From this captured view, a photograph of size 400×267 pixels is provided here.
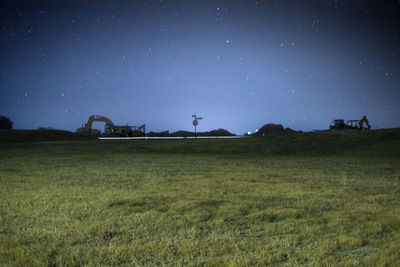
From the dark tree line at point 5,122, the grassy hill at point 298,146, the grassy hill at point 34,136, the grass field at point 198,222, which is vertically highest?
the dark tree line at point 5,122

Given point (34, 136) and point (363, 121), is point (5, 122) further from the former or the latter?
point (363, 121)

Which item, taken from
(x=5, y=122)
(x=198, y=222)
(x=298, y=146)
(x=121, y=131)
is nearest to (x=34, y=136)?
(x=121, y=131)

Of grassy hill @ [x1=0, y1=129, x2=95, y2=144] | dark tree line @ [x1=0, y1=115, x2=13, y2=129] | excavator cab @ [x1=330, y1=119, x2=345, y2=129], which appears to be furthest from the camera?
dark tree line @ [x1=0, y1=115, x2=13, y2=129]

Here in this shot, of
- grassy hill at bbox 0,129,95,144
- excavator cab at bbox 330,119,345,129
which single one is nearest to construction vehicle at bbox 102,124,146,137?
grassy hill at bbox 0,129,95,144

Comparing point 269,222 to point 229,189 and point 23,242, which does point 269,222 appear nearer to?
point 229,189

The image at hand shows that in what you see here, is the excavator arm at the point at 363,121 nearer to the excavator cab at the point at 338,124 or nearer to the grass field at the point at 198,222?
the excavator cab at the point at 338,124

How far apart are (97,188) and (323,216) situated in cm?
610

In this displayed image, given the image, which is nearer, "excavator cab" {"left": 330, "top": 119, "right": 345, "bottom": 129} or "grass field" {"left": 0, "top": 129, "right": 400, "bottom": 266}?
"grass field" {"left": 0, "top": 129, "right": 400, "bottom": 266}

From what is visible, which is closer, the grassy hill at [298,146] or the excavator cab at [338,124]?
the grassy hill at [298,146]

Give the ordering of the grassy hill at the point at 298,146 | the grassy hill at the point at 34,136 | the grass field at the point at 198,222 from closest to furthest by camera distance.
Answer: the grass field at the point at 198,222 < the grassy hill at the point at 298,146 < the grassy hill at the point at 34,136

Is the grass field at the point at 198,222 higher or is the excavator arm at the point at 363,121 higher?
the excavator arm at the point at 363,121

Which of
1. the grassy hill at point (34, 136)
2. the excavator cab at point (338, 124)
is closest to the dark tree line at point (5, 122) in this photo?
the grassy hill at point (34, 136)

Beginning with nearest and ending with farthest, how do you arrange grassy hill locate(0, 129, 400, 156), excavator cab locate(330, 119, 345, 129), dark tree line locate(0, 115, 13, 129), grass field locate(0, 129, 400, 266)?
grass field locate(0, 129, 400, 266) < grassy hill locate(0, 129, 400, 156) < excavator cab locate(330, 119, 345, 129) < dark tree line locate(0, 115, 13, 129)

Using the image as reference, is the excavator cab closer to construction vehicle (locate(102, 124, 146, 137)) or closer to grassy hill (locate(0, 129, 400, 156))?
grassy hill (locate(0, 129, 400, 156))
